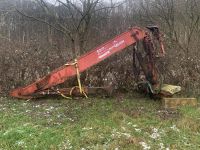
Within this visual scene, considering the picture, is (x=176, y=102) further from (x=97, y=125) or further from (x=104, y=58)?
(x=97, y=125)

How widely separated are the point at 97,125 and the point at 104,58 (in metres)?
2.65

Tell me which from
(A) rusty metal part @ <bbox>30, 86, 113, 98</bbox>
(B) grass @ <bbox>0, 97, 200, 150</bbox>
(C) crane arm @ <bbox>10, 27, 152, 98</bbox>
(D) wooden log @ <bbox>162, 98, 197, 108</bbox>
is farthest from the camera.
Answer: (A) rusty metal part @ <bbox>30, 86, 113, 98</bbox>

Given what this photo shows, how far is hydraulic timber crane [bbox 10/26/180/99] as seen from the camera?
1040cm

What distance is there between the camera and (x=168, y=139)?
7547 mm

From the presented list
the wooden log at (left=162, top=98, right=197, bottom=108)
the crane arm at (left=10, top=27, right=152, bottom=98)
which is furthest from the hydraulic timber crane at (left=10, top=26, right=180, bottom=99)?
the wooden log at (left=162, top=98, right=197, bottom=108)

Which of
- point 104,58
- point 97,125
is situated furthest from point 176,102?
point 97,125

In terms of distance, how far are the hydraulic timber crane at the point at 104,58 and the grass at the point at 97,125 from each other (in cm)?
45

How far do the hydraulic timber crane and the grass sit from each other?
0.45m

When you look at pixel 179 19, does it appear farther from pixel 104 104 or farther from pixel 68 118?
pixel 68 118

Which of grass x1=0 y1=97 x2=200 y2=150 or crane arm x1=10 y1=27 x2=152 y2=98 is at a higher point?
crane arm x1=10 y1=27 x2=152 y2=98

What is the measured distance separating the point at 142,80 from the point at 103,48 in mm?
1848

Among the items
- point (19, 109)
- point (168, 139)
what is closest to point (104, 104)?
point (19, 109)

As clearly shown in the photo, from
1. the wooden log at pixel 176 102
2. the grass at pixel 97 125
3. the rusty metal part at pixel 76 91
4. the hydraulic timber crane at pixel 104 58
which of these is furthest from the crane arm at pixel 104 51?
the wooden log at pixel 176 102

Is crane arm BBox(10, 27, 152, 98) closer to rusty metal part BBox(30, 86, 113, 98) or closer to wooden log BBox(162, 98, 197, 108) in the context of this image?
rusty metal part BBox(30, 86, 113, 98)
